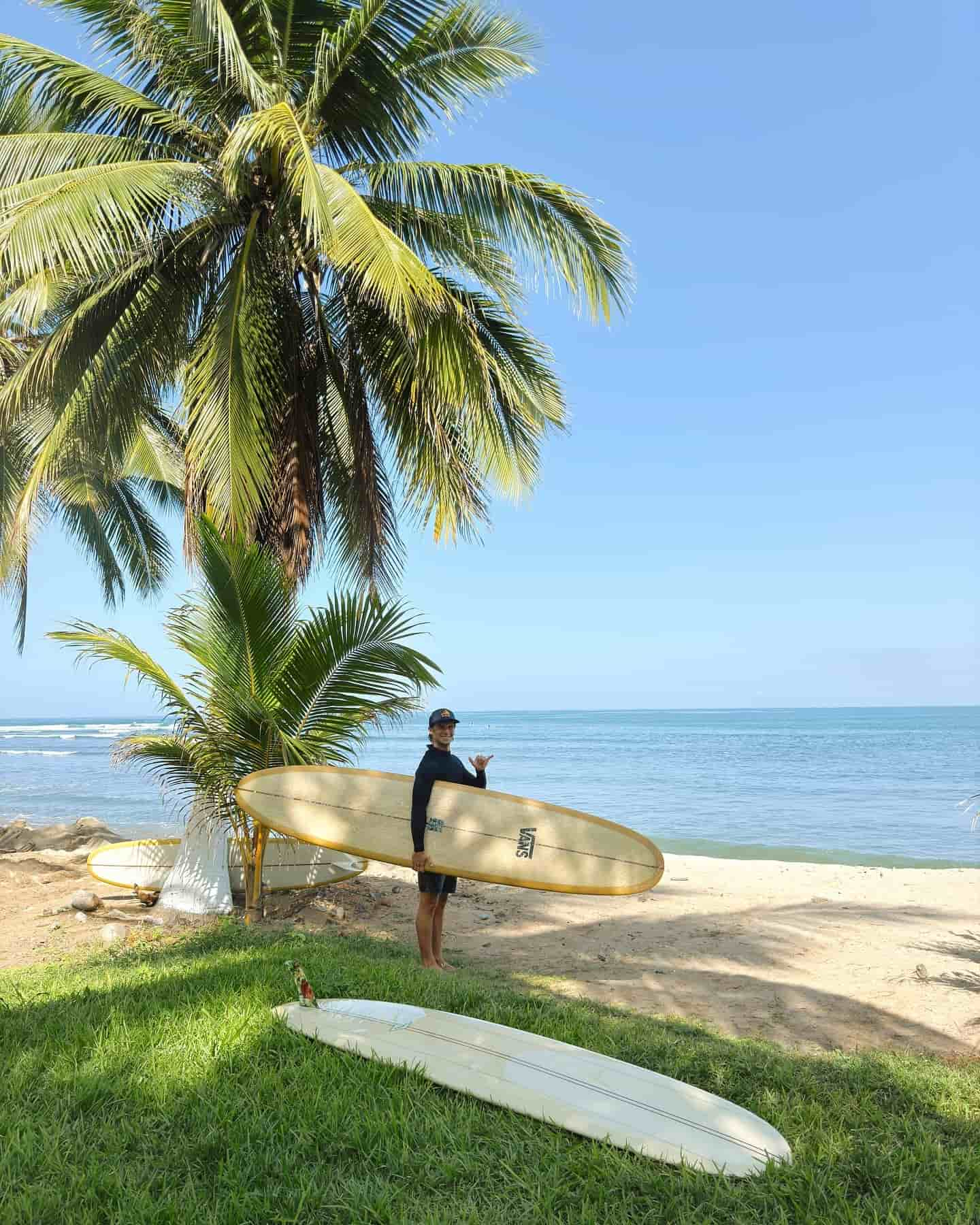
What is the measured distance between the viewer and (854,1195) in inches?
85.7

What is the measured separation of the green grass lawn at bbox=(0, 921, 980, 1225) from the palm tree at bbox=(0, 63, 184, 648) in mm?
5418

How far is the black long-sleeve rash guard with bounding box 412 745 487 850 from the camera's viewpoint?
16.9 ft

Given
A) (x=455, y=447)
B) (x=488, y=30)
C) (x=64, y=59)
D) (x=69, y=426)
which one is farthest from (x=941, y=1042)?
(x=64, y=59)

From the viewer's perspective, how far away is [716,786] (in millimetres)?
22203


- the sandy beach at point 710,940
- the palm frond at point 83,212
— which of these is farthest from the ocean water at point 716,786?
the palm frond at point 83,212

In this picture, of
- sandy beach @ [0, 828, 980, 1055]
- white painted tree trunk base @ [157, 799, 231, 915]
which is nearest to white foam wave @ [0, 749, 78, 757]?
sandy beach @ [0, 828, 980, 1055]

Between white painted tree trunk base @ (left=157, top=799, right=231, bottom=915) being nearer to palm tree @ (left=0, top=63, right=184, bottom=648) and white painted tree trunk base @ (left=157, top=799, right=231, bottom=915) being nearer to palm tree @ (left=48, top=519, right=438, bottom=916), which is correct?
palm tree @ (left=48, top=519, right=438, bottom=916)

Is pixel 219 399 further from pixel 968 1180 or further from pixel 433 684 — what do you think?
pixel 968 1180

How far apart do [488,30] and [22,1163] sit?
882 centimetres

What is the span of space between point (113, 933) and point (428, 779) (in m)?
2.55

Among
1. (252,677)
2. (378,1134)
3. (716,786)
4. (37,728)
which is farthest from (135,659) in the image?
(37,728)

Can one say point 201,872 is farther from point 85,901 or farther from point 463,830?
point 463,830

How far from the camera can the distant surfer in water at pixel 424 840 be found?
5.15m

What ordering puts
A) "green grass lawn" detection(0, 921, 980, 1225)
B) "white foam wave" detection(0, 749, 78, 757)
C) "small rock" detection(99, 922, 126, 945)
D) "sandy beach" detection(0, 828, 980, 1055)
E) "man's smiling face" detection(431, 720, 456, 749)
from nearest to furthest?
"green grass lawn" detection(0, 921, 980, 1225) → "sandy beach" detection(0, 828, 980, 1055) → "man's smiling face" detection(431, 720, 456, 749) → "small rock" detection(99, 922, 126, 945) → "white foam wave" detection(0, 749, 78, 757)
